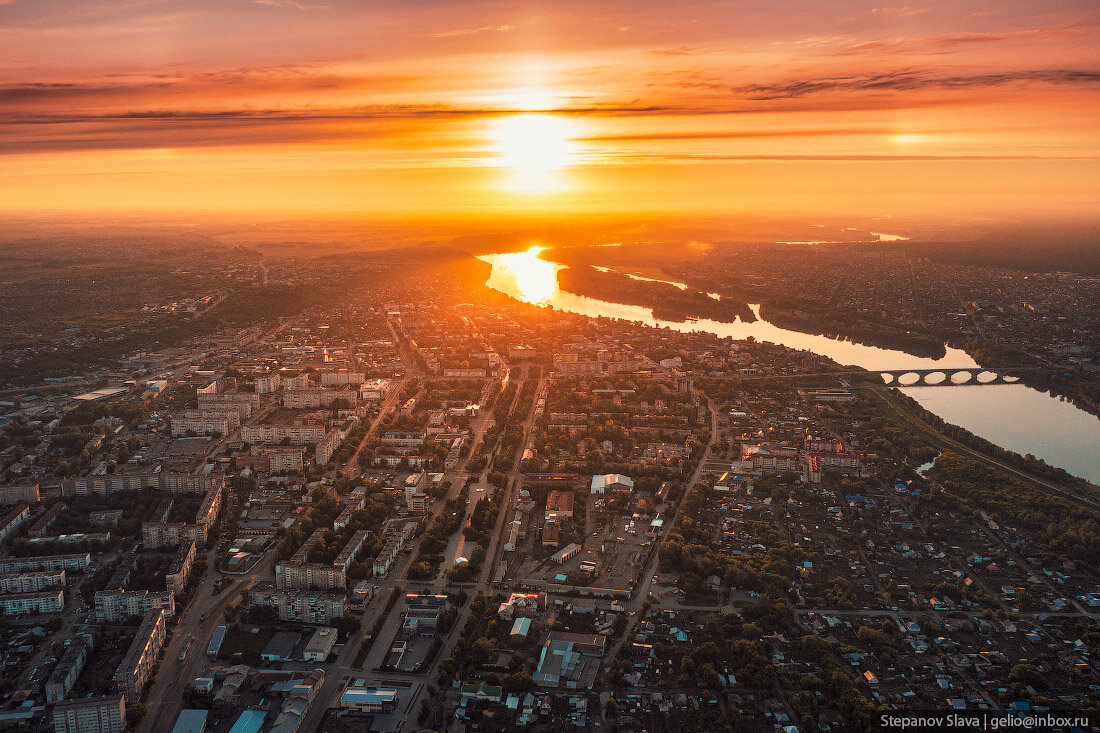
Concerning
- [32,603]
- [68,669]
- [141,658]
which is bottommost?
[32,603]

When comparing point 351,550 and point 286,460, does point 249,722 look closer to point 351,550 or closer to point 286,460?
point 351,550

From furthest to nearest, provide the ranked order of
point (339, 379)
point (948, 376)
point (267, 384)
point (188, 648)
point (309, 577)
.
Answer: point (948, 376), point (339, 379), point (267, 384), point (309, 577), point (188, 648)

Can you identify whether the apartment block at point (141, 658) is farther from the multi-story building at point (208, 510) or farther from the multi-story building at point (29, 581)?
the multi-story building at point (208, 510)

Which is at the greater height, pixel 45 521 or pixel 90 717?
pixel 90 717

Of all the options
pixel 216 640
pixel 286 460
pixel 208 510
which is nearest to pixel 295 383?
pixel 286 460

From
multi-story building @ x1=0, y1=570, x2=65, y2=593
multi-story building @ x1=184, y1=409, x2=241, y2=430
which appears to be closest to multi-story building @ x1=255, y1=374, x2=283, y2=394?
multi-story building @ x1=184, y1=409, x2=241, y2=430

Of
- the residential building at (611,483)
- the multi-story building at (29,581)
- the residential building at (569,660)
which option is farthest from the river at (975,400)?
the multi-story building at (29,581)

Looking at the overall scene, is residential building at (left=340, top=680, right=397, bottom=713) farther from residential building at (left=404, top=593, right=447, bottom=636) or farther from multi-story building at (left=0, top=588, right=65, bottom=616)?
multi-story building at (left=0, top=588, right=65, bottom=616)

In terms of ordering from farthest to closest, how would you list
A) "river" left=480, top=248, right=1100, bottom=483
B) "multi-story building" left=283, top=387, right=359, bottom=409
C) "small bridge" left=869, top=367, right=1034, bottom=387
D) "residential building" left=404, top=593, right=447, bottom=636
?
"small bridge" left=869, top=367, right=1034, bottom=387, "multi-story building" left=283, top=387, right=359, bottom=409, "river" left=480, top=248, right=1100, bottom=483, "residential building" left=404, top=593, right=447, bottom=636

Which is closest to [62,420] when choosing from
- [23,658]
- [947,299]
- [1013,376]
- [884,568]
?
[23,658]
